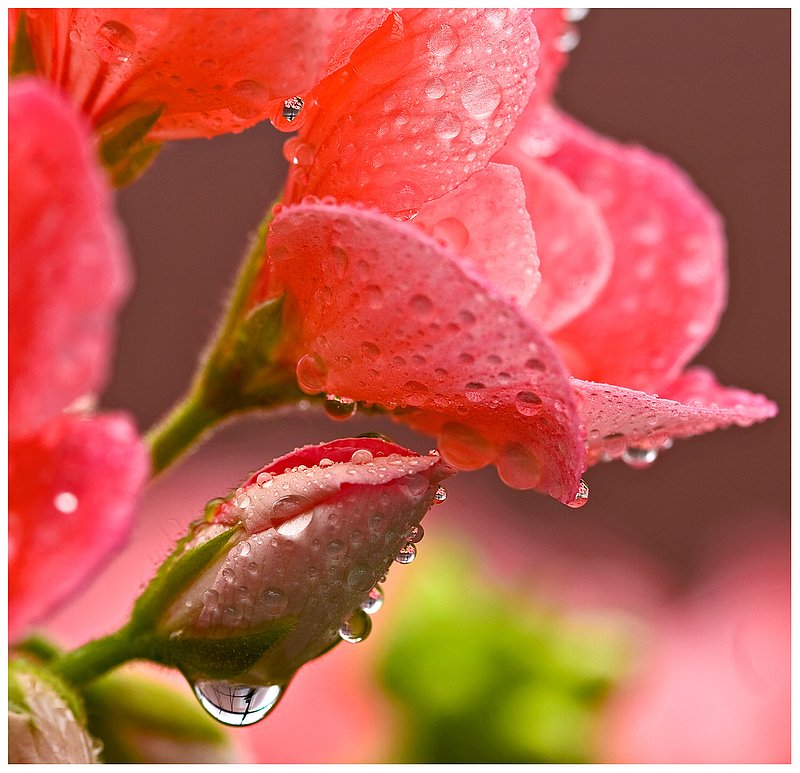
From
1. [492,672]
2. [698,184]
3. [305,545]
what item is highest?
[305,545]

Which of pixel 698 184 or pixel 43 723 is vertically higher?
pixel 43 723

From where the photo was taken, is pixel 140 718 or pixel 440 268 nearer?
pixel 440 268

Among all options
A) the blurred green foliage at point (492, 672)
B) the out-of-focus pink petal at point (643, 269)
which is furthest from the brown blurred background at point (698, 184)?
the out-of-focus pink petal at point (643, 269)

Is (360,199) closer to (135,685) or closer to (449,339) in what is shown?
(449,339)

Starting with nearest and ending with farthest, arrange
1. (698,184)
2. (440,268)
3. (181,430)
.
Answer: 1. (440,268)
2. (181,430)
3. (698,184)

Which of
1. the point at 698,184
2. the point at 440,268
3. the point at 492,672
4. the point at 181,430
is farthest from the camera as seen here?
the point at 698,184

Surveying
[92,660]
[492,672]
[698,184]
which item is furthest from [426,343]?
[698,184]

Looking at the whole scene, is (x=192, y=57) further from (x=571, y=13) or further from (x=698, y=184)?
(x=698, y=184)
